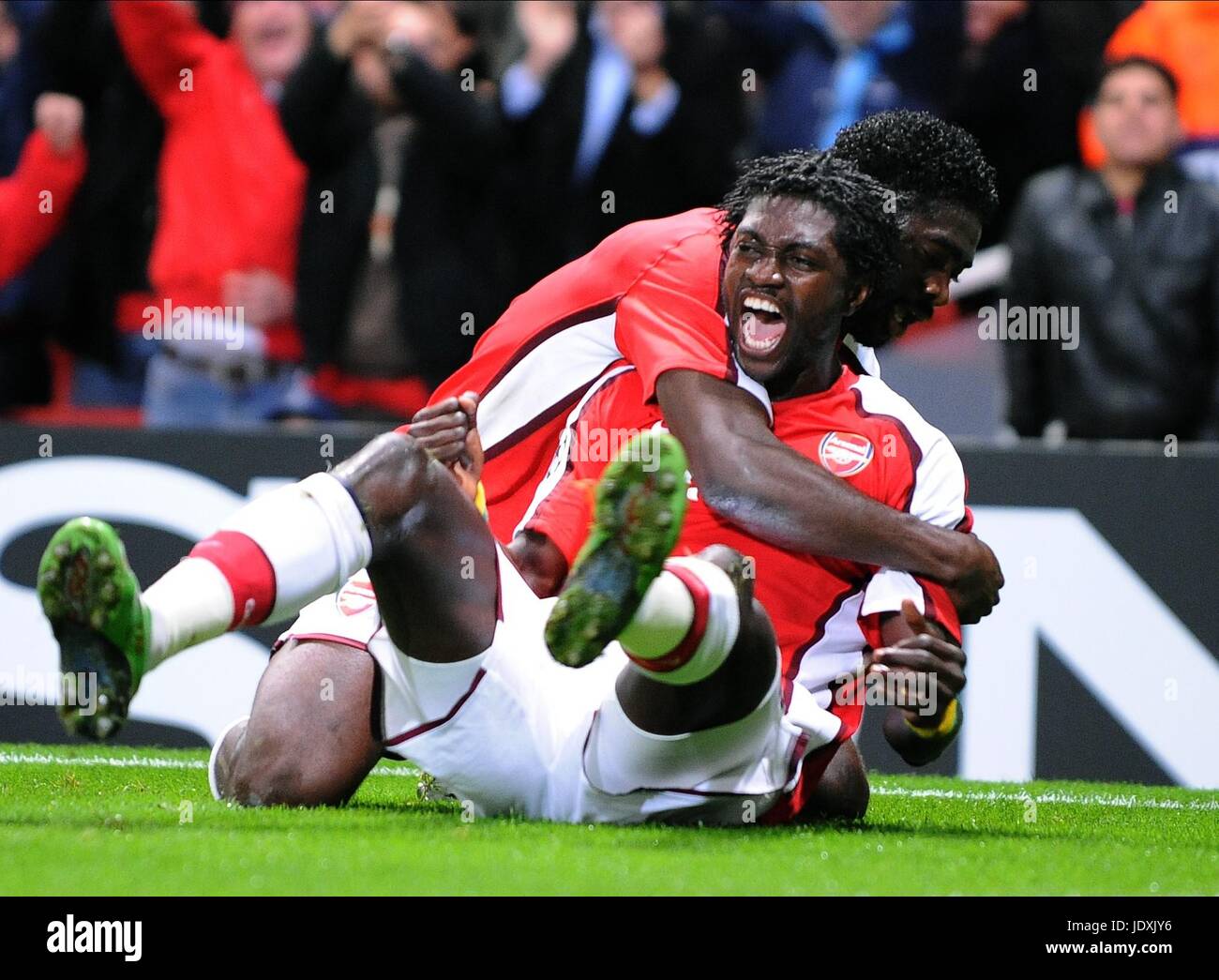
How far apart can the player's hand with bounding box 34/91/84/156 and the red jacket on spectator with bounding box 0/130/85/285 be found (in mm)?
29

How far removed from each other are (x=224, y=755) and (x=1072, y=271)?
414 centimetres

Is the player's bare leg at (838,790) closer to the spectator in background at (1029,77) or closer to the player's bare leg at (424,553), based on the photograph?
the player's bare leg at (424,553)

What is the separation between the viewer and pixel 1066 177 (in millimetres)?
7504

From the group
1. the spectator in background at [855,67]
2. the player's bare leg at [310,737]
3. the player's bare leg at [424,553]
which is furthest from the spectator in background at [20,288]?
the player's bare leg at [424,553]

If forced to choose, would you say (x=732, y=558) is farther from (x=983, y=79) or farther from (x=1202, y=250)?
(x=983, y=79)

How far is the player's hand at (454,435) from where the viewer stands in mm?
4062

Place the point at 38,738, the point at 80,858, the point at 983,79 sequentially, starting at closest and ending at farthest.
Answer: the point at 80,858 → the point at 38,738 → the point at 983,79

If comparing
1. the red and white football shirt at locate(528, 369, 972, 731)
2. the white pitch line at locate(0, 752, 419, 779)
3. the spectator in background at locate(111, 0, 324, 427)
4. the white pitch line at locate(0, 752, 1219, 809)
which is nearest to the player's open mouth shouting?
the red and white football shirt at locate(528, 369, 972, 731)

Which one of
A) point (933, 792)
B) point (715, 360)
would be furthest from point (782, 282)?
point (933, 792)

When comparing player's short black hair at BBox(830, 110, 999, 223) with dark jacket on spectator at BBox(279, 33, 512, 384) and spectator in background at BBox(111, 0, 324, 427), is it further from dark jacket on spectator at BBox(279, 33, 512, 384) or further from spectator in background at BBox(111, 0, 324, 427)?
spectator in background at BBox(111, 0, 324, 427)

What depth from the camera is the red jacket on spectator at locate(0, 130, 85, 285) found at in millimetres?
8125

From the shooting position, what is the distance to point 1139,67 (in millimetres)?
7402

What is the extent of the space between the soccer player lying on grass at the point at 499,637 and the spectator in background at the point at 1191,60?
11.7 ft

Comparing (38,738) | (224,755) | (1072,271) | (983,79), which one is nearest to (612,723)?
(224,755)
